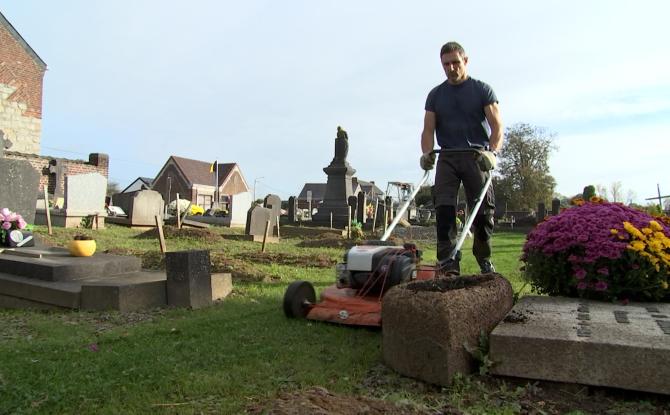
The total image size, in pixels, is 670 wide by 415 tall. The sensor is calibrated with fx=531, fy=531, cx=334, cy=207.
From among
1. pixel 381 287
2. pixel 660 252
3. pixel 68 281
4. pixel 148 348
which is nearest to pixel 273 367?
pixel 148 348

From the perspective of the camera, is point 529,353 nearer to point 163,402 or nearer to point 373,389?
point 373,389

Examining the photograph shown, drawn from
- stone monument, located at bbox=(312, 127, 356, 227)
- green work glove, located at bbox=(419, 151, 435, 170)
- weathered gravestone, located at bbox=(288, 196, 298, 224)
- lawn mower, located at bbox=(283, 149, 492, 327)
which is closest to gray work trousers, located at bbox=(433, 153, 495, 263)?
green work glove, located at bbox=(419, 151, 435, 170)

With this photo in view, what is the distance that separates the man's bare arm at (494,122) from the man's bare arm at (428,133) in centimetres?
48

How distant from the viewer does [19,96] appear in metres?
25.2

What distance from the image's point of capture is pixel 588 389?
250 cm

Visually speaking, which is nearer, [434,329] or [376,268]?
[434,329]

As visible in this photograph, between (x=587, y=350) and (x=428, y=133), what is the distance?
9.16ft

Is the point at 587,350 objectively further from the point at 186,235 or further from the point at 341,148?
the point at 341,148

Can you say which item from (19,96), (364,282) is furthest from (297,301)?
(19,96)

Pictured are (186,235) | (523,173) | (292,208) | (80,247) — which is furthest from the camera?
(523,173)

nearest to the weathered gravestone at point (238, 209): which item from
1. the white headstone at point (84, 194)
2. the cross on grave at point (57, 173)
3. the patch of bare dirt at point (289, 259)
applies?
the white headstone at point (84, 194)

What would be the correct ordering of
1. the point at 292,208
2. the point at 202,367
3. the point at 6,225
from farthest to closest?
the point at 292,208 < the point at 6,225 < the point at 202,367

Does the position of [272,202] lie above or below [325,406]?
above

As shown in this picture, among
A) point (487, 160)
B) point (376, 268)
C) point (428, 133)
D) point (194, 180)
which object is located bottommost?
point (376, 268)
